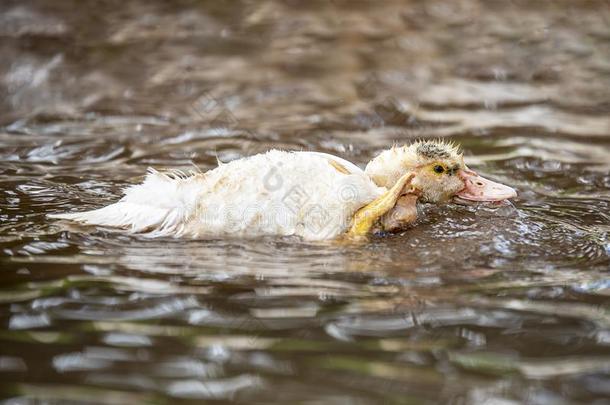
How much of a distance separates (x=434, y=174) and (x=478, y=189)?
0.96ft

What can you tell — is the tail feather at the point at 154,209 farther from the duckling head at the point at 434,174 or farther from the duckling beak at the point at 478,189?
the duckling beak at the point at 478,189

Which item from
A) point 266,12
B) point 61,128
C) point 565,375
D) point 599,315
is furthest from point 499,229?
point 266,12

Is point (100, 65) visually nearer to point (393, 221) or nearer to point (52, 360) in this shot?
point (393, 221)

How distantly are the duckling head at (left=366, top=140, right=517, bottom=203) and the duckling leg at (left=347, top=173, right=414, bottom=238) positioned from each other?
0.89 feet

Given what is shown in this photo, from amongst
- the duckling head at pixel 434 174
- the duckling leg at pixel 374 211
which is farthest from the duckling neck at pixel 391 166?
the duckling leg at pixel 374 211

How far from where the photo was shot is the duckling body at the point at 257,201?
16.0 ft

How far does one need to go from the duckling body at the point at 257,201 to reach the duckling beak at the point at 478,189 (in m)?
0.53

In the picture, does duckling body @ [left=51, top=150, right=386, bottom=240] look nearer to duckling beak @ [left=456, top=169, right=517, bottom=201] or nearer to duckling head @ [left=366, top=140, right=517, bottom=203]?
duckling head @ [left=366, top=140, right=517, bottom=203]

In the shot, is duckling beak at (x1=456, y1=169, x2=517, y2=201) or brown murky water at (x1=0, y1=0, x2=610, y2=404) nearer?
brown murky water at (x1=0, y1=0, x2=610, y2=404)

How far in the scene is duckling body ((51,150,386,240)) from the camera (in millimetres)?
4879

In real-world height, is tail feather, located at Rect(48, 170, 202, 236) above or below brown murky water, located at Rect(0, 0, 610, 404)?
above

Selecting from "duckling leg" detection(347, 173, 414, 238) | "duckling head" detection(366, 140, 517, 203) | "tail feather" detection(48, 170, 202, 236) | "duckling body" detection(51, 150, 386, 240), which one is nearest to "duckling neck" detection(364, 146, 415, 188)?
"duckling head" detection(366, 140, 517, 203)

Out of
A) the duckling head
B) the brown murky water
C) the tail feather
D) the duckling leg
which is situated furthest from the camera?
the duckling head

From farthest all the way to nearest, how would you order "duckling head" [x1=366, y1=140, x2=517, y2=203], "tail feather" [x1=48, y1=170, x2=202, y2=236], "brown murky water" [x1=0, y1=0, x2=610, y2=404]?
"duckling head" [x1=366, y1=140, x2=517, y2=203] → "tail feather" [x1=48, y1=170, x2=202, y2=236] → "brown murky water" [x1=0, y1=0, x2=610, y2=404]
